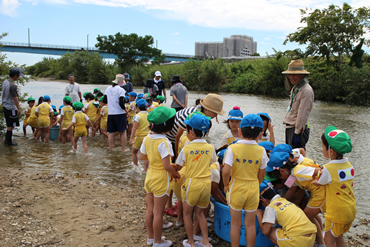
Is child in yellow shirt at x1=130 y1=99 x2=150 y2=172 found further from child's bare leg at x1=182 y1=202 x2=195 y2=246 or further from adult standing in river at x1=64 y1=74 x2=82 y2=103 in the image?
adult standing in river at x1=64 y1=74 x2=82 y2=103

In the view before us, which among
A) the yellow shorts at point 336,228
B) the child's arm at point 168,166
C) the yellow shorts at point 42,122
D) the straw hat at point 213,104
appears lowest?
the yellow shorts at point 336,228

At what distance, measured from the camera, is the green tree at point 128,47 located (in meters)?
50.3

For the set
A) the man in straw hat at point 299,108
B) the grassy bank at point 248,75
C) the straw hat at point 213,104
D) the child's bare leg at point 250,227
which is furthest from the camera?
the grassy bank at point 248,75

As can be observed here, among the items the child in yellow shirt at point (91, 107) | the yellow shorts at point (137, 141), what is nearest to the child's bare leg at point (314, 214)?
the yellow shorts at point (137, 141)

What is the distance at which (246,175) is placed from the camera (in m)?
3.03

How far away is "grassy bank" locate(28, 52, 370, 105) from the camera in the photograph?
23.4 m

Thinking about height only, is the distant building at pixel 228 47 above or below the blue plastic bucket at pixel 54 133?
above

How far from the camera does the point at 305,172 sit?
10.2ft

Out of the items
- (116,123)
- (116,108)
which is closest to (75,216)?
(116,123)

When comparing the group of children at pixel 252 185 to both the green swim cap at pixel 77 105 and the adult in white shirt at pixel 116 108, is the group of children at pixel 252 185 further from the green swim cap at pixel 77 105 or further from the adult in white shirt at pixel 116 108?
the green swim cap at pixel 77 105

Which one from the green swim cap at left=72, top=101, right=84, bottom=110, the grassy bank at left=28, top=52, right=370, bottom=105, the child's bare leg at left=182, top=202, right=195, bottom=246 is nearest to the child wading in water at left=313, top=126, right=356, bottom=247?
the child's bare leg at left=182, top=202, right=195, bottom=246

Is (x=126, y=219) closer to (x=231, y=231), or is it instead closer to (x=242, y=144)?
(x=231, y=231)

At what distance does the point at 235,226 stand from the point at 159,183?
3.20ft

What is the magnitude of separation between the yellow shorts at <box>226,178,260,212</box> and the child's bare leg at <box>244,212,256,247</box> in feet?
0.22
